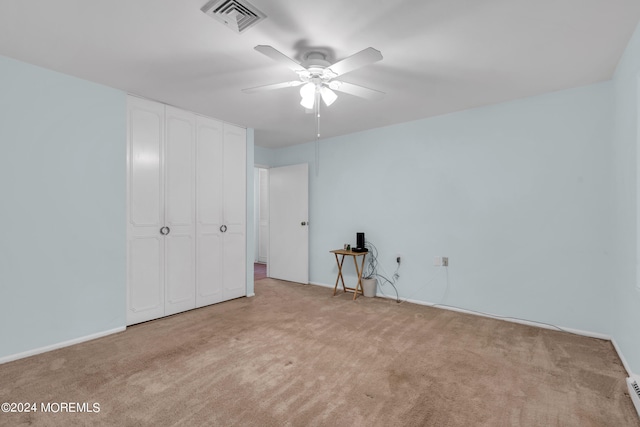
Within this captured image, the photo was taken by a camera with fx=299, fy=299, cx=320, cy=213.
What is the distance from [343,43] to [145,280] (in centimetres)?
306

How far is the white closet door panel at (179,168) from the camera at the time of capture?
3473mm

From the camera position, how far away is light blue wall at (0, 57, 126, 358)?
2.43 meters

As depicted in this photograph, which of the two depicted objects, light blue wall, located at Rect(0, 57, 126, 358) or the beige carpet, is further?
light blue wall, located at Rect(0, 57, 126, 358)

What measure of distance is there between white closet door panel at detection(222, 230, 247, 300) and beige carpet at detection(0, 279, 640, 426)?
0.85 m

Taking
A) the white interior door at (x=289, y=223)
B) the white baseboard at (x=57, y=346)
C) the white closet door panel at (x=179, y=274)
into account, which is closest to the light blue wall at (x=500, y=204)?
the white interior door at (x=289, y=223)

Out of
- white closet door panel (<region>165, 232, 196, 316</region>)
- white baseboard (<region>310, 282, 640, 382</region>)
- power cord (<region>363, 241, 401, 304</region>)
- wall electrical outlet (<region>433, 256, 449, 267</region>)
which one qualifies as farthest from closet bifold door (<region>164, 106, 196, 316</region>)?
wall electrical outlet (<region>433, 256, 449, 267</region>)

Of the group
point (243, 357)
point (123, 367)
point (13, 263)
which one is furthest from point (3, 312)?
point (243, 357)

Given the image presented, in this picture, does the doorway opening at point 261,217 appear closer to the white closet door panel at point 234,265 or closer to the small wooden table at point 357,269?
the white closet door panel at point 234,265

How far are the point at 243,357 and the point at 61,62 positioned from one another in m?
2.89

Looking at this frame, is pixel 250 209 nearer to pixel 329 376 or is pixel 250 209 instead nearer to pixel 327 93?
pixel 327 93

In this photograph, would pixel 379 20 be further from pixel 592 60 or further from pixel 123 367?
pixel 123 367

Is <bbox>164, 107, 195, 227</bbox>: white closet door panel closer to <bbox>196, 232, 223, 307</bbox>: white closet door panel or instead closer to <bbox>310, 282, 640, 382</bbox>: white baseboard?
<bbox>196, 232, 223, 307</bbox>: white closet door panel

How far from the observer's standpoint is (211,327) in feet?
10.3

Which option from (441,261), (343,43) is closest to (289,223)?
(441,261)
